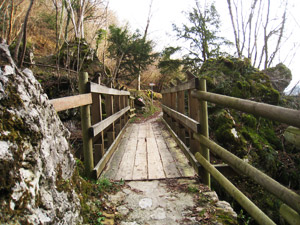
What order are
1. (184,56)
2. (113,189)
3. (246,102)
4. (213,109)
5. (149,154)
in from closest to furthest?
1. (246,102)
2. (113,189)
3. (149,154)
4. (213,109)
5. (184,56)

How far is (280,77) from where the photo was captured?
8.73 meters

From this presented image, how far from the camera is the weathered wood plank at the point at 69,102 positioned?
1874mm

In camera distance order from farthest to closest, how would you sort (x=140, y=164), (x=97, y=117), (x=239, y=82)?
(x=239, y=82)
(x=140, y=164)
(x=97, y=117)

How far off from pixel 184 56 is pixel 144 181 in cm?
1093

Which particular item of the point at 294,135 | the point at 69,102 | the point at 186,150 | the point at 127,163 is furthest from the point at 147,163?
the point at 294,135

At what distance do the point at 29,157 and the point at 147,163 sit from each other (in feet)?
8.58

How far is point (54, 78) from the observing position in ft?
25.5

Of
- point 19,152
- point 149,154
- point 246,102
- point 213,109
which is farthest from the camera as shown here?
point 213,109

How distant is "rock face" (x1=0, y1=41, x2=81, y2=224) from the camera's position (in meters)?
0.98

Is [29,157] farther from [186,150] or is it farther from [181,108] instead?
[181,108]

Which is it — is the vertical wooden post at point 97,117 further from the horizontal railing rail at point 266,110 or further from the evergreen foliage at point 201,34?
the evergreen foliage at point 201,34

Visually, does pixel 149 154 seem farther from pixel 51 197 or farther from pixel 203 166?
pixel 51 197

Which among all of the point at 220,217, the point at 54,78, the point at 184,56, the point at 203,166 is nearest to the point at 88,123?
the point at 203,166

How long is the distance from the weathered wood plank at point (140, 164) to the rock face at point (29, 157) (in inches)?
59.0
